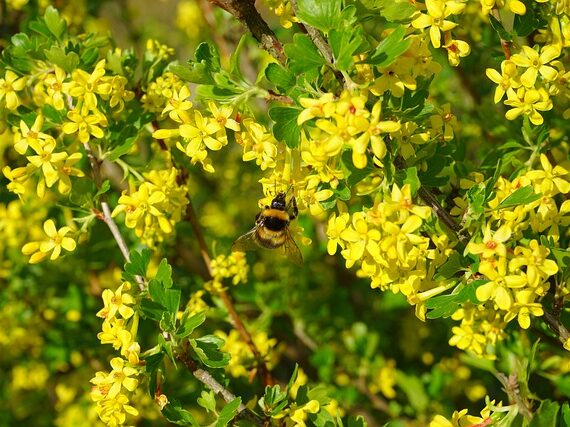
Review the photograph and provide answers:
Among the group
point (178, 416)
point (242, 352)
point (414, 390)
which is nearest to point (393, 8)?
point (178, 416)

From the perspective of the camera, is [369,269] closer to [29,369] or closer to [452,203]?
[452,203]

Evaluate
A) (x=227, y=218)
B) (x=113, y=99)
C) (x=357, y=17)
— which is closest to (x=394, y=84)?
(x=357, y=17)

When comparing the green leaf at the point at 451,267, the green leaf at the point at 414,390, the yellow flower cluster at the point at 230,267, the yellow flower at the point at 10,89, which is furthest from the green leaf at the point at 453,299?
the green leaf at the point at 414,390

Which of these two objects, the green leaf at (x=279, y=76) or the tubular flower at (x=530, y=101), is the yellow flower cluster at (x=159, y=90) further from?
the tubular flower at (x=530, y=101)

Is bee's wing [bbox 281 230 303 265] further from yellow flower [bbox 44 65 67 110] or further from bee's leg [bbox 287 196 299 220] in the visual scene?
yellow flower [bbox 44 65 67 110]

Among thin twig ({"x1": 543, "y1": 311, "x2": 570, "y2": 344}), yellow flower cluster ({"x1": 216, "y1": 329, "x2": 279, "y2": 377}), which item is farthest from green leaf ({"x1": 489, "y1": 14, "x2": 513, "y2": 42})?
yellow flower cluster ({"x1": 216, "y1": 329, "x2": 279, "y2": 377})

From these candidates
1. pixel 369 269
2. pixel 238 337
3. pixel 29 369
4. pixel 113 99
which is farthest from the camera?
pixel 29 369
